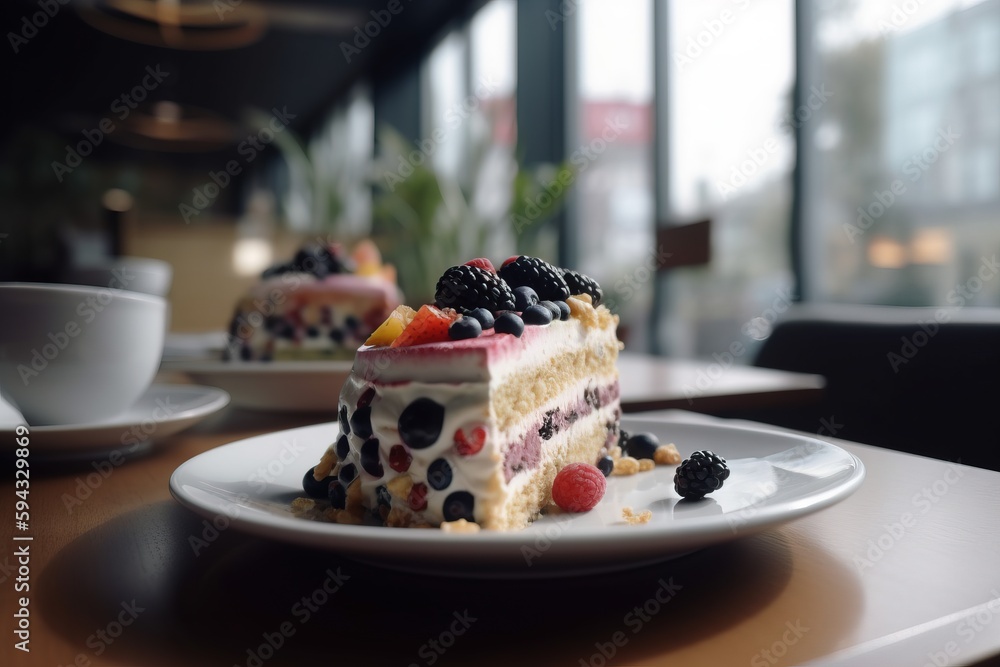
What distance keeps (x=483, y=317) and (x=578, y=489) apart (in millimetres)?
209

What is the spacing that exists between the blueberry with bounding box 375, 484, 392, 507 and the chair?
1.50 meters

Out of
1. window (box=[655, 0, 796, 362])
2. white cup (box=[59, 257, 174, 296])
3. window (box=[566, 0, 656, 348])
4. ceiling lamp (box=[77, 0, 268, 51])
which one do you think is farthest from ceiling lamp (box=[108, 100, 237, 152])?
white cup (box=[59, 257, 174, 296])

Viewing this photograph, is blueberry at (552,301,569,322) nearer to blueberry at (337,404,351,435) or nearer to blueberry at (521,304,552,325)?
blueberry at (521,304,552,325)

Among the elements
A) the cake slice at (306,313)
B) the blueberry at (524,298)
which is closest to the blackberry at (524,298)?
the blueberry at (524,298)

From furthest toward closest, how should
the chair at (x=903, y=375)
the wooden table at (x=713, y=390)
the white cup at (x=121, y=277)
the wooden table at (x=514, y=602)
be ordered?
the white cup at (x=121, y=277)
the chair at (x=903, y=375)
the wooden table at (x=713, y=390)
the wooden table at (x=514, y=602)

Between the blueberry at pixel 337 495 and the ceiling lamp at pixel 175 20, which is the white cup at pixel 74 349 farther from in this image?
the ceiling lamp at pixel 175 20

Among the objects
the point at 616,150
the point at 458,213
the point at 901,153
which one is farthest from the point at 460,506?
the point at 616,150

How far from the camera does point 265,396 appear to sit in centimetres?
135

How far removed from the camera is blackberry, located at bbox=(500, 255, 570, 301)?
99cm

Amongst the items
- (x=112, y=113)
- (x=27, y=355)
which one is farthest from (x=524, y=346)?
(x=112, y=113)

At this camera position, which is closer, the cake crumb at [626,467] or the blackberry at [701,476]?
the blackberry at [701,476]

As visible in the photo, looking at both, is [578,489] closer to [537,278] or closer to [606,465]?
[606,465]

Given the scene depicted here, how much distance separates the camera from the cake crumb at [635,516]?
740 mm

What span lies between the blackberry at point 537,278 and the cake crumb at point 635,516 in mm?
323
